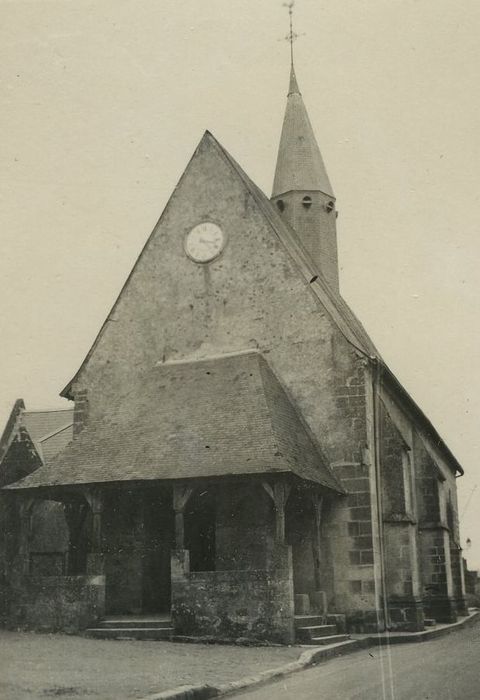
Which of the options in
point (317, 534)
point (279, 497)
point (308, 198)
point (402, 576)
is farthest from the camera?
point (308, 198)

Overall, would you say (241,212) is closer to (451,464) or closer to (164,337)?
(164,337)

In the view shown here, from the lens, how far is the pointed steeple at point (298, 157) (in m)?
26.6

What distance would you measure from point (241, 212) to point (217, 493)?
286 inches

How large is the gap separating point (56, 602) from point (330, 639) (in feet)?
17.0

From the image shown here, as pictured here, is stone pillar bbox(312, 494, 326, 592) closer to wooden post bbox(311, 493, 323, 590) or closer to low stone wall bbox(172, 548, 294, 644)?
wooden post bbox(311, 493, 323, 590)

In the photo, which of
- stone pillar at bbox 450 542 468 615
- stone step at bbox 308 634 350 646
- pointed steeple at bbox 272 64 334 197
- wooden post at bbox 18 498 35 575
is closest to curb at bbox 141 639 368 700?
stone step at bbox 308 634 350 646

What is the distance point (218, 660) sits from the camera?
1142 cm

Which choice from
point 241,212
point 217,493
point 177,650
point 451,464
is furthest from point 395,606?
point 451,464

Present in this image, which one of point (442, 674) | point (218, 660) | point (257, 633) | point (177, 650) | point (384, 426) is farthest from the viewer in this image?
point (384, 426)

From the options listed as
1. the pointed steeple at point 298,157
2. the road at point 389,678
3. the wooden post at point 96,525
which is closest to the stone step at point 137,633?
the wooden post at point 96,525

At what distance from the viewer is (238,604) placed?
14.1 m

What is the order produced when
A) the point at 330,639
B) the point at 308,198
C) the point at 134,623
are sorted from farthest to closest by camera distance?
1. the point at 308,198
2. the point at 134,623
3. the point at 330,639

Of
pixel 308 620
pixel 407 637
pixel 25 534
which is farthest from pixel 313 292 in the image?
pixel 25 534

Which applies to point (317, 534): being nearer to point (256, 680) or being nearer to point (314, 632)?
point (314, 632)
